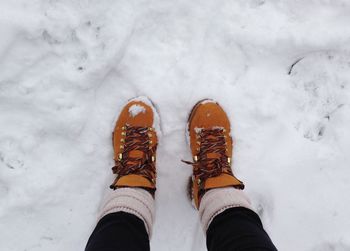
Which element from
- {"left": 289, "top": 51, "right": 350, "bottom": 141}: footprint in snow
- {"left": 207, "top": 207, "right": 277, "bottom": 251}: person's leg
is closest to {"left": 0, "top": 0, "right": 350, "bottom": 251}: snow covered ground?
{"left": 289, "top": 51, "right": 350, "bottom": 141}: footprint in snow

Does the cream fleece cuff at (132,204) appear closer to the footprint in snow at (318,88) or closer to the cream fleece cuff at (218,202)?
the cream fleece cuff at (218,202)

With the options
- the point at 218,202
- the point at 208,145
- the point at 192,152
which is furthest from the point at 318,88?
the point at 218,202

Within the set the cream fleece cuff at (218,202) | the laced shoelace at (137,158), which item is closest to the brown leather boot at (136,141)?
the laced shoelace at (137,158)

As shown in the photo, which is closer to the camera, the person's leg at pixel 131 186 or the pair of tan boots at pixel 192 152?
the person's leg at pixel 131 186

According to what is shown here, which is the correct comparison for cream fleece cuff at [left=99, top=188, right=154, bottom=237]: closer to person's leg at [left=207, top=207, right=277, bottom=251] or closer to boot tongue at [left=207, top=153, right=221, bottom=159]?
person's leg at [left=207, top=207, right=277, bottom=251]

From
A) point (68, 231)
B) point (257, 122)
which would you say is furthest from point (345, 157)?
point (68, 231)

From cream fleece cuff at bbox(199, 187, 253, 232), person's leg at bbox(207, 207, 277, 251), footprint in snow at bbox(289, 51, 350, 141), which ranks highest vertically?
footprint in snow at bbox(289, 51, 350, 141)

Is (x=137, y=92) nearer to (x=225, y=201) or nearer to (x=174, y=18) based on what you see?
(x=174, y=18)

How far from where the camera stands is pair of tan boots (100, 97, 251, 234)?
5.92 ft

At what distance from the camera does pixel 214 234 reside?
5.21ft

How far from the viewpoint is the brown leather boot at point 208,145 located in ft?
6.27

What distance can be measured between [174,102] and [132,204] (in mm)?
639

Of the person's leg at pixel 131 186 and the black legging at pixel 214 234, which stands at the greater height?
the person's leg at pixel 131 186

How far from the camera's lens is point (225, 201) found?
168cm
